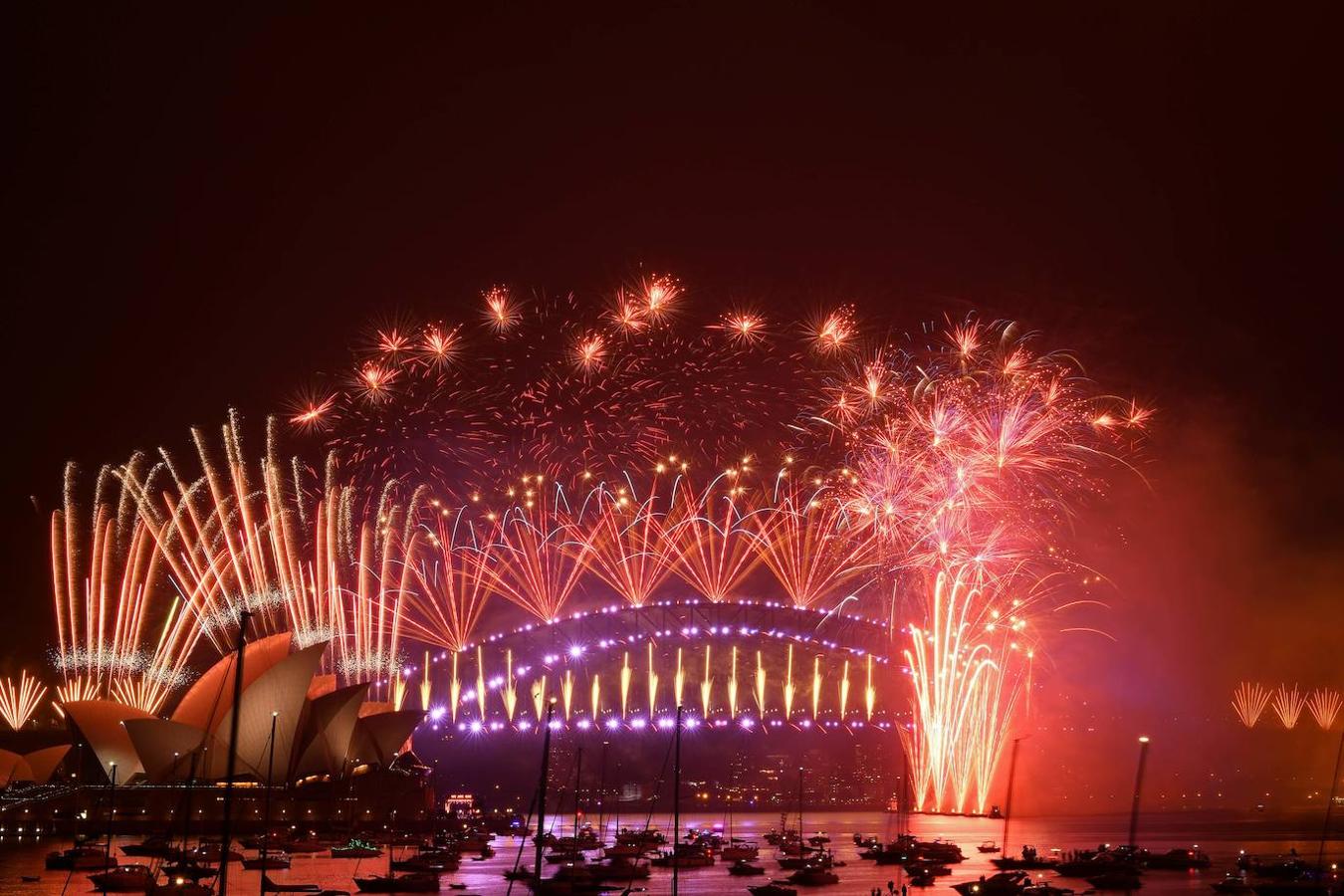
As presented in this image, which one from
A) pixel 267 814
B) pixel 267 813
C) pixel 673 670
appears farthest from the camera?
pixel 673 670

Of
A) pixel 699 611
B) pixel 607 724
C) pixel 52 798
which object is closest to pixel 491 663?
pixel 607 724

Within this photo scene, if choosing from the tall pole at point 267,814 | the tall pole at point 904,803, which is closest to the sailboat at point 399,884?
the tall pole at point 267,814

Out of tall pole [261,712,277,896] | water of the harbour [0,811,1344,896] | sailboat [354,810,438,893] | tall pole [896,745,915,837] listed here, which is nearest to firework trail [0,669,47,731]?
water of the harbour [0,811,1344,896]

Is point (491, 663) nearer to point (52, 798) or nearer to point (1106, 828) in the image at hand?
point (52, 798)

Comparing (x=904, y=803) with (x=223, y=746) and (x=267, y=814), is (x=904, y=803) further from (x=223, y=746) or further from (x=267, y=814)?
(x=267, y=814)

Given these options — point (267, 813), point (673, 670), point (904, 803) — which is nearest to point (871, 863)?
point (904, 803)

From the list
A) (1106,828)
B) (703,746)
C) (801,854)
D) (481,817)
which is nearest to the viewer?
(801,854)

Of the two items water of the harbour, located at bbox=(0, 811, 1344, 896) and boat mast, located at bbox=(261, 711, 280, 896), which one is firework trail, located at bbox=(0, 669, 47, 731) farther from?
boat mast, located at bbox=(261, 711, 280, 896)
